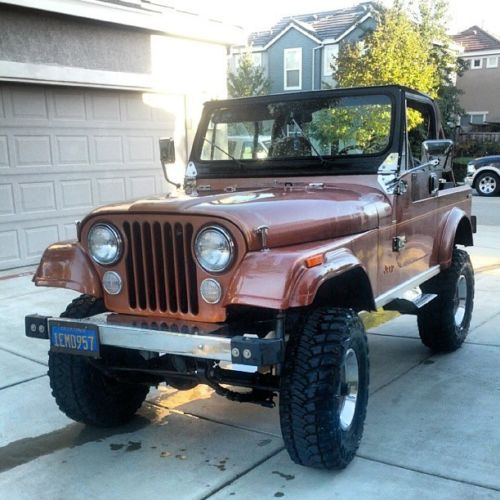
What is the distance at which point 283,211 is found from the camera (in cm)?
315

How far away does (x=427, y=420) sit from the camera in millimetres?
3758

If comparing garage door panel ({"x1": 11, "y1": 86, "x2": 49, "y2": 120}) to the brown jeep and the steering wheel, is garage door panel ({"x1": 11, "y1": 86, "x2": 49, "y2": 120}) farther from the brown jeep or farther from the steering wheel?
the steering wheel

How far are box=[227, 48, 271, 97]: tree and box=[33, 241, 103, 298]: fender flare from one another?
26770 millimetres

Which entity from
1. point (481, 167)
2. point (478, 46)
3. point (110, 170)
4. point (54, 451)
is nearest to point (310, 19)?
point (478, 46)

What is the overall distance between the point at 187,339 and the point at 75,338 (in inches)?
25.4

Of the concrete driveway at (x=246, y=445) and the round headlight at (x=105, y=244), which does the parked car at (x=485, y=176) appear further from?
the round headlight at (x=105, y=244)

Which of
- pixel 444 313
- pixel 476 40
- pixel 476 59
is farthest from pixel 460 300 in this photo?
pixel 476 40

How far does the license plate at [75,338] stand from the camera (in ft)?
9.90

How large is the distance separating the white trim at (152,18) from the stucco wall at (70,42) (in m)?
0.17

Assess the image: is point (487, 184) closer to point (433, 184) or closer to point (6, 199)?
point (6, 199)

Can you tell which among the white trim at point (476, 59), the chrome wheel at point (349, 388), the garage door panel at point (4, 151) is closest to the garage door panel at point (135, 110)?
the garage door panel at point (4, 151)

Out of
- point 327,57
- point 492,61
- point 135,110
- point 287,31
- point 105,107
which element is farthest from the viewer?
point 492,61

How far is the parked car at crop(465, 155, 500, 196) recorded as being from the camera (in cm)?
1764

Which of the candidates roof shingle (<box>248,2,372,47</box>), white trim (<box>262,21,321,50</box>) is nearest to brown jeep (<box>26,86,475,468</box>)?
roof shingle (<box>248,2,372,47</box>)
